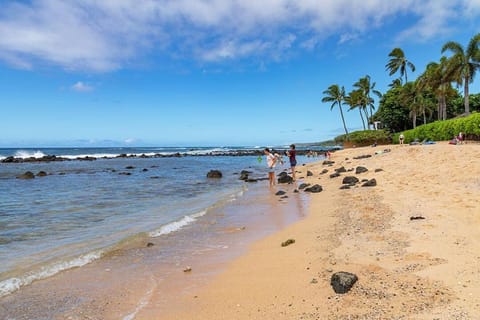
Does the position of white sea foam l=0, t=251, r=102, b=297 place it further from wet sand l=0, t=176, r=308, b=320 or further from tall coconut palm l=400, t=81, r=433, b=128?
tall coconut palm l=400, t=81, r=433, b=128

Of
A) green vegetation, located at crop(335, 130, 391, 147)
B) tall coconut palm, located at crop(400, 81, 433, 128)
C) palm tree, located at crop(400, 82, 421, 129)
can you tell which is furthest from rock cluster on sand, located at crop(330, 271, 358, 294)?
palm tree, located at crop(400, 82, 421, 129)

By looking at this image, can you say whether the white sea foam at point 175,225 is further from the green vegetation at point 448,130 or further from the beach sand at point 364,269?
the green vegetation at point 448,130

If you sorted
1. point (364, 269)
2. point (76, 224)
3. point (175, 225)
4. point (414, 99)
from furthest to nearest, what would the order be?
1. point (414, 99)
2. point (76, 224)
3. point (175, 225)
4. point (364, 269)

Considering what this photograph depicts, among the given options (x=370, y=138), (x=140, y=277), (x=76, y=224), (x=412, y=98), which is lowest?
(x=76, y=224)

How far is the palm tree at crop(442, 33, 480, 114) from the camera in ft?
119

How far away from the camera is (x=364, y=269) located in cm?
481

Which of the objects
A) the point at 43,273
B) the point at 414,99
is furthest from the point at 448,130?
the point at 43,273

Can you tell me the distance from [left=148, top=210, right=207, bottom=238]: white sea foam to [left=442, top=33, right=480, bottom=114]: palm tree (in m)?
36.9

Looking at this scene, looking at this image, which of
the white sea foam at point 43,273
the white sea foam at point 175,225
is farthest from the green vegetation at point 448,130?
the white sea foam at point 43,273

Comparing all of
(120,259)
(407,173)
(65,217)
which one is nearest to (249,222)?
(120,259)

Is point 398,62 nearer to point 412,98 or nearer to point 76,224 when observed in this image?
point 412,98

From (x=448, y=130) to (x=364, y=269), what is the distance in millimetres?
32245

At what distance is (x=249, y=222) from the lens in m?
9.91

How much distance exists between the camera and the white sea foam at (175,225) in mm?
8875
